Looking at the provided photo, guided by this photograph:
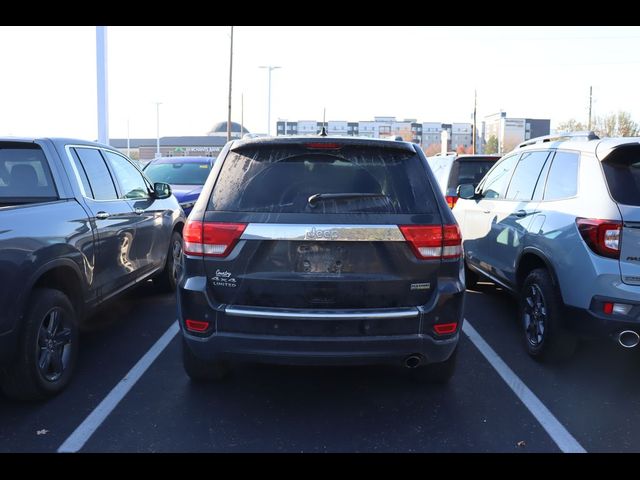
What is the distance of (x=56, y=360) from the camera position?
155 inches

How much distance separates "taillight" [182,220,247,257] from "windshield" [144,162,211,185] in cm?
753

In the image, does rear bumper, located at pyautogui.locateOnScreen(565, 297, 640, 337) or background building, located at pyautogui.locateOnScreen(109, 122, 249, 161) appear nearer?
rear bumper, located at pyautogui.locateOnScreen(565, 297, 640, 337)

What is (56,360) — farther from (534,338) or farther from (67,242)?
(534,338)

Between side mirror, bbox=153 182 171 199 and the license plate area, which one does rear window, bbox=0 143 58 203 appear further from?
the license plate area

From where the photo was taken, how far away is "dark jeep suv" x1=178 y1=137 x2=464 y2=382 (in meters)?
3.20

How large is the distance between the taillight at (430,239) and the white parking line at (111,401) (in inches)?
88.6

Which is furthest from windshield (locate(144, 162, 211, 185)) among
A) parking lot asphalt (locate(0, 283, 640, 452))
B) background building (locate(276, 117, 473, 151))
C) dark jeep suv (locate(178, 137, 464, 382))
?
background building (locate(276, 117, 473, 151))

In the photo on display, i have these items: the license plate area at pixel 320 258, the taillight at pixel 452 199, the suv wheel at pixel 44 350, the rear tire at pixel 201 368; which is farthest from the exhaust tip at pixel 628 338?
the taillight at pixel 452 199

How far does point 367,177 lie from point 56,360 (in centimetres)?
254

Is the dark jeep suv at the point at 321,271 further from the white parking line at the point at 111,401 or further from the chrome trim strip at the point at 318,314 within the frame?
the white parking line at the point at 111,401

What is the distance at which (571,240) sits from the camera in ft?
13.3

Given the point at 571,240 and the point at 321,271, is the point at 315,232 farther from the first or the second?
the point at 571,240
